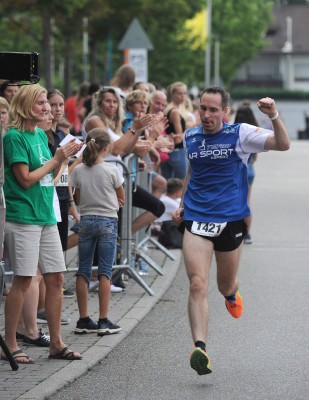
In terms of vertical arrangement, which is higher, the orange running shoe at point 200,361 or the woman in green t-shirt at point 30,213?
the woman in green t-shirt at point 30,213

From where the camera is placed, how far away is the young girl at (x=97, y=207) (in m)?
A: 9.75

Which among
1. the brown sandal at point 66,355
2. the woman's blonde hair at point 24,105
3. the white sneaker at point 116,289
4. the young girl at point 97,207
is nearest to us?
the woman's blonde hair at point 24,105

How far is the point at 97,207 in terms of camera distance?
9977 mm

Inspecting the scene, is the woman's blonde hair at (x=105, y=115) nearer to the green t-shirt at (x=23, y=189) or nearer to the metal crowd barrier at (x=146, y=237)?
the metal crowd barrier at (x=146, y=237)

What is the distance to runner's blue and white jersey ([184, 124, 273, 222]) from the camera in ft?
27.5

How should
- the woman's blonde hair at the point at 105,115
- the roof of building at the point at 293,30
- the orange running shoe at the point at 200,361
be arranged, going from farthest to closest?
the roof of building at the point at 293,30
the woman's blonde hair at the point at 105,115
the orange running shoe at the point at 200,361

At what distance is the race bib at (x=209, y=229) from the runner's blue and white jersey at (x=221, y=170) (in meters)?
0.03

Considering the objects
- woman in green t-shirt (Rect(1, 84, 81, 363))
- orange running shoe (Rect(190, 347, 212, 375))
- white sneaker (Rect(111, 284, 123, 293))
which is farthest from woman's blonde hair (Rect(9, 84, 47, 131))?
white sneaker (Rect(111, 284, 123, 293))

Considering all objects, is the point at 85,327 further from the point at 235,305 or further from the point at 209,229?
the point at 209,229

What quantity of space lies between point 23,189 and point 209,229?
1.24m

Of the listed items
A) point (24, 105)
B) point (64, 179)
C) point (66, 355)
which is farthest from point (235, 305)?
point (64, 179)

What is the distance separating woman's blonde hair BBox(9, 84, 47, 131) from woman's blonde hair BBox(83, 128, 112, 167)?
1575mm

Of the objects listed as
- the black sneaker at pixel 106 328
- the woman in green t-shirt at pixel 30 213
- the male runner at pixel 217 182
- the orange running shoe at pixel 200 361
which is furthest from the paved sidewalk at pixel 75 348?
the male runner at pixel 217 182

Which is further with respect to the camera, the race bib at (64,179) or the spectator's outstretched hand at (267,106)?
the race bib at (64,179)
